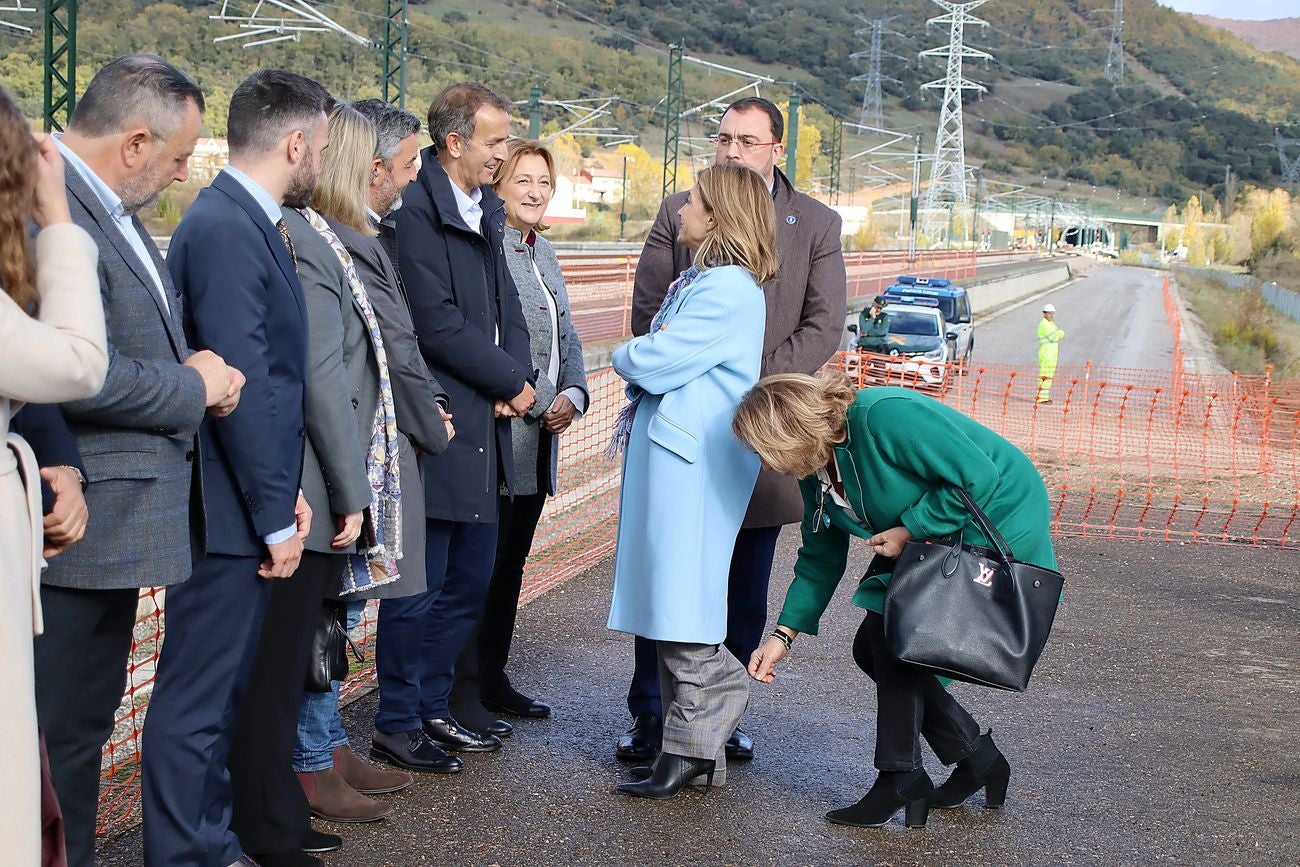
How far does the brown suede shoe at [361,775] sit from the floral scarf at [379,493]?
0.73 metres

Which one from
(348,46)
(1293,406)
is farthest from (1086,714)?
(348,46)

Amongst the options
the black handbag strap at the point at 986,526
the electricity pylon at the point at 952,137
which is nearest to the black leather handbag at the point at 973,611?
the black handbag strap at the point at 986,526

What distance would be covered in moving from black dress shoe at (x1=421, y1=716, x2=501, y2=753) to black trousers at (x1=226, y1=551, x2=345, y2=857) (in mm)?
1088

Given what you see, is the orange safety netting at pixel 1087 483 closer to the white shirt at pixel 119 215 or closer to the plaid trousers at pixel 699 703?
the plaid trousers at pixel 699 703

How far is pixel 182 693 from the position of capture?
342cm

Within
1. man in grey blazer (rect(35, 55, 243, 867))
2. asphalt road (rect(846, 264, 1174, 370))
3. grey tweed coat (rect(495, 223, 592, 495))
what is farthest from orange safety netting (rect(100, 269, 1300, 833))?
asphalt road (rect(846, 264, 1174, 370))

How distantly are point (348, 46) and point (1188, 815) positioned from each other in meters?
83.0

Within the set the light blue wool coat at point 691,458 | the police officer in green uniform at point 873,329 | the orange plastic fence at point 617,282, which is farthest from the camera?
the police officer in green uniform at point 873,329

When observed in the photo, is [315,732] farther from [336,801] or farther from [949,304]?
[949,304]

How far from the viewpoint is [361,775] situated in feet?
15.1

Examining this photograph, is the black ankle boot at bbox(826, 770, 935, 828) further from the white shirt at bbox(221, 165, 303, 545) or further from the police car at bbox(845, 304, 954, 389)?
the police car at bbox(845, 304, 954, 389)

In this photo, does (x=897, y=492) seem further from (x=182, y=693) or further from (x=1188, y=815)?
(x=182, y=693)

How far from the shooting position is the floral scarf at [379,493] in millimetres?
4074

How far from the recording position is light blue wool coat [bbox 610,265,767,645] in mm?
4582
